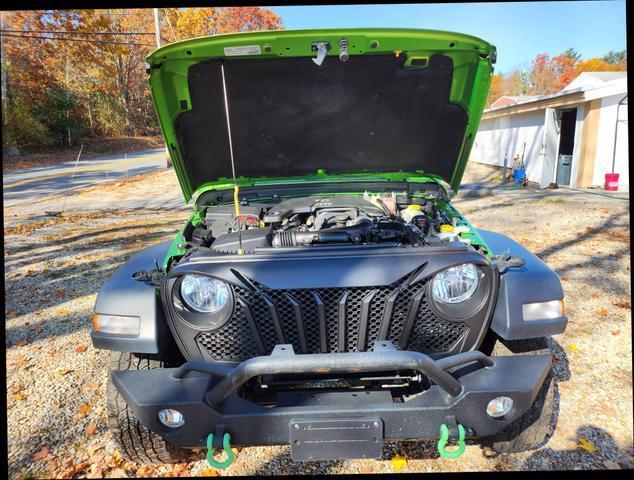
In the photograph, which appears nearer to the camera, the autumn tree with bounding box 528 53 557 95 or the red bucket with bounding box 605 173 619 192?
the red bucket with bounding box 605 173 619 192

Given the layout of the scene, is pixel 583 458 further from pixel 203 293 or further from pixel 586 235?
pixel 586 235

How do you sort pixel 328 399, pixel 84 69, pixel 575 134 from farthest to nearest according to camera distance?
pixel 84 69 → pixel 575 134 → pixel 328 399

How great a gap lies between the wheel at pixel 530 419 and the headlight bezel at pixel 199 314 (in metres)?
1.48

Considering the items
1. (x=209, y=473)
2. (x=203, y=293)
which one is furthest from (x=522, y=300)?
(x=209, y=473)

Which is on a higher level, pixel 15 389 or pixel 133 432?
pixel 133 432

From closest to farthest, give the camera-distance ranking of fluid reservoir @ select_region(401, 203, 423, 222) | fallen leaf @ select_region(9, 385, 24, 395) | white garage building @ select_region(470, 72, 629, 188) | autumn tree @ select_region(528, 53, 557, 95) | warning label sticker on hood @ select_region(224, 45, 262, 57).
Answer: warning label sticker on hood @ select_region(224, 45, 262, 57)
fluid reservoir @ select_region(401, 203, 423, 222)
fallen leaf @ select_region(9, 385, 24, 395)
white garage building @ select_region(470, 72, 629, 188)
autumn tree @ select_region(528, 53, 557, 95)

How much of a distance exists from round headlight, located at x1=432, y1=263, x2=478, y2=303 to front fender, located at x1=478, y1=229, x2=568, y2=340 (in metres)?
0.18

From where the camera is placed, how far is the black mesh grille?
75.6 inches

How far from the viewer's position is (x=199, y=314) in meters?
1.98

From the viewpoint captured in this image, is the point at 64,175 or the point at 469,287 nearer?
the point at 469,287

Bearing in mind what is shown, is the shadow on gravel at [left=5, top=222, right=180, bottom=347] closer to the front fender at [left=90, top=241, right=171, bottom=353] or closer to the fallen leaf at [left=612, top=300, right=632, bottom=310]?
the front fender at [left=90, top=241, right=171, bottom=353]

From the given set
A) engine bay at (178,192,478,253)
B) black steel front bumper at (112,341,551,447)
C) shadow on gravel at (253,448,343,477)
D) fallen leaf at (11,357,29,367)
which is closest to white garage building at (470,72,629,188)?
engine bay at (178,192,478,253)

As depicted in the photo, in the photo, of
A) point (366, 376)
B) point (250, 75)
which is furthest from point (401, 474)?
point (250, 75)

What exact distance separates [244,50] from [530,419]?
2662 mm
